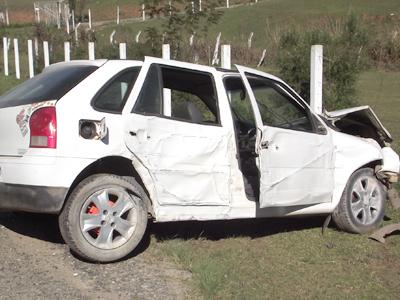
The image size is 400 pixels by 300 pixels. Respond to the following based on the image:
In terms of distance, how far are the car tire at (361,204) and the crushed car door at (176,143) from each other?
1475 millimetres

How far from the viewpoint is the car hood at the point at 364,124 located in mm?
7305

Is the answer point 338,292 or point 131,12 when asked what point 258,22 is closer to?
point 131,12

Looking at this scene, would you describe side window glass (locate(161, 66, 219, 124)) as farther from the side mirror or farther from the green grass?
the green grass

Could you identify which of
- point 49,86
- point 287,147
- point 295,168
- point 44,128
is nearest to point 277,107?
point 287,147

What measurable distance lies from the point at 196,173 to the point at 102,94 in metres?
1.07

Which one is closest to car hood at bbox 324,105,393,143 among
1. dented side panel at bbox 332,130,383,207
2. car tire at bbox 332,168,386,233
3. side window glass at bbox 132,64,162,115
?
dented side panel at bbox 332,130,383,207

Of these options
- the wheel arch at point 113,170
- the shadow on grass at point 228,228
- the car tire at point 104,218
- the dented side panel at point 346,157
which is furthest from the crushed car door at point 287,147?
the car tire at point 104,218

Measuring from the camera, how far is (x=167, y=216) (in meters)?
5.64

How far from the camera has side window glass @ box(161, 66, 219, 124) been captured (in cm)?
593

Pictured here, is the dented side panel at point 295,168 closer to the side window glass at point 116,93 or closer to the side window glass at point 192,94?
the side window glass at point 192,94

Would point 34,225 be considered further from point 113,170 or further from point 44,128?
point 44,128

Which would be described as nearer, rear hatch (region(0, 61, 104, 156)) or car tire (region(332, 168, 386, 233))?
rear hatch (region(0, 61, 104, 156))

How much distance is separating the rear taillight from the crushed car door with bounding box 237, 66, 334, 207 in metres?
1.82

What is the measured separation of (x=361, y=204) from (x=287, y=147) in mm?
1321
